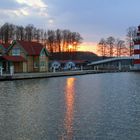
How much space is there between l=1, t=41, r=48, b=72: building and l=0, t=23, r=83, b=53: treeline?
29.0 meters

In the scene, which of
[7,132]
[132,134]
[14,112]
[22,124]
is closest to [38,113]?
[14,112]

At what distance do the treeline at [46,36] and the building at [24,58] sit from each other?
28989 mm

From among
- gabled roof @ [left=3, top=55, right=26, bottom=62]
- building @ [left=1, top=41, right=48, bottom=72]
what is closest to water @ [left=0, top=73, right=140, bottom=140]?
gabled roof @ [left=3, top=55, right=26, bottom=62]

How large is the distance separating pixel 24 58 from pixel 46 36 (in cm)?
4759

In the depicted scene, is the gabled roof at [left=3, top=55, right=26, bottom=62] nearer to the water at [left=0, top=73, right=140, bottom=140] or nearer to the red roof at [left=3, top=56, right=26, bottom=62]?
the red roof at [left=3, top=56, right=26, bottom=62]

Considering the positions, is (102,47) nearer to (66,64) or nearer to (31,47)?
(66,64)

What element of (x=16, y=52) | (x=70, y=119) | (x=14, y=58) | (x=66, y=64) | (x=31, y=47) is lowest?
(x=70, y=119)

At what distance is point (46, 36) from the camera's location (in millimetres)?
107875

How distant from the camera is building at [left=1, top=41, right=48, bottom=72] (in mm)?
59969

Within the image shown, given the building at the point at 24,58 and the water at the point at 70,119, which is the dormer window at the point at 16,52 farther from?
the water at the point at 70,119

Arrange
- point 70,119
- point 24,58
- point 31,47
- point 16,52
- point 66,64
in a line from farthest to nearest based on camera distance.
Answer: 1. point 66,64
2. point 31,47
3. point 16,52
4. point 24,58
5. point 70,119

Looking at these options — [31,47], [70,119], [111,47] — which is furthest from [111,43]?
[70,119]

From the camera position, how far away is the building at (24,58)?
60.0m

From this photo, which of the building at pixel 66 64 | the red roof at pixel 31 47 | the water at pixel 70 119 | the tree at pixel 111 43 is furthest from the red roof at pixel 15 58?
the tree at pixel 111 43
